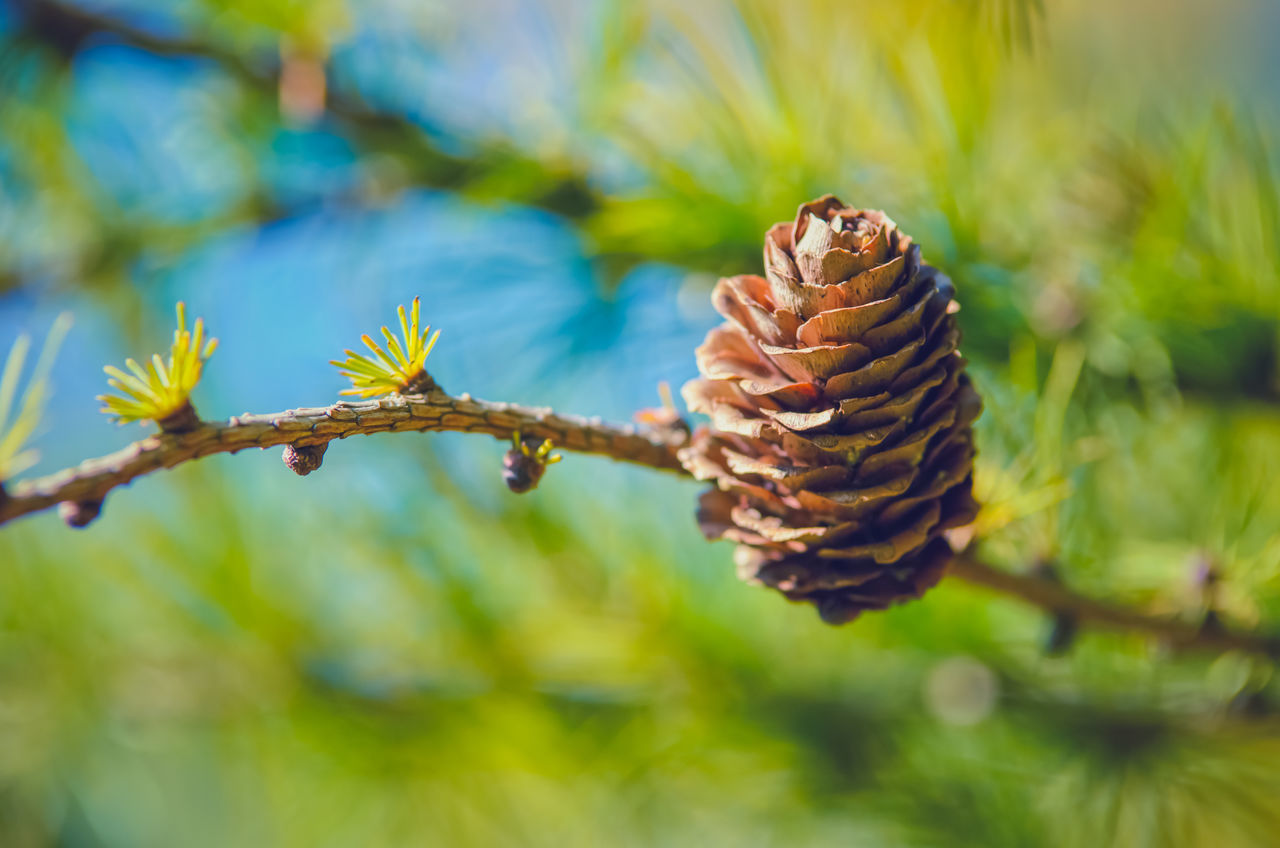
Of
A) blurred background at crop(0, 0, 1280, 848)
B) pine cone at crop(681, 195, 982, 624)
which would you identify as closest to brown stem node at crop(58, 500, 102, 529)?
pine cone at crop(681, 195, 982, 624)

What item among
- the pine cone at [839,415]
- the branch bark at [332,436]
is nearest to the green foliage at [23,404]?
the branch bark at [332,436]

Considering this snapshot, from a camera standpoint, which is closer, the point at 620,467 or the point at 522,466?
the point at 522,466

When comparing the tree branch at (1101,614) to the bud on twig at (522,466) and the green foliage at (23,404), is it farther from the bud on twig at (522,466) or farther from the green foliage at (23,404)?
the green foliage at (23,404)

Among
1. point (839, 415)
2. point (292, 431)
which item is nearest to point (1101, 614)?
point (839, 415)

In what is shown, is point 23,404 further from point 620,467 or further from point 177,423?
point 620,467

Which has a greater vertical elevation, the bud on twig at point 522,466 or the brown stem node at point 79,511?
the bud on twig at point 522,466
